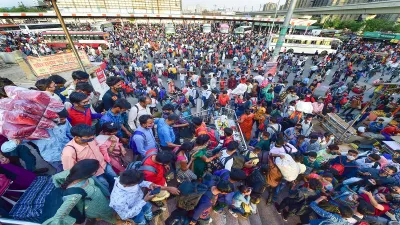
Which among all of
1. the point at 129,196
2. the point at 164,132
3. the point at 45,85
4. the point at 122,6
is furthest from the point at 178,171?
the point at 122,6

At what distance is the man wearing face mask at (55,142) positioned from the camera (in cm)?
239

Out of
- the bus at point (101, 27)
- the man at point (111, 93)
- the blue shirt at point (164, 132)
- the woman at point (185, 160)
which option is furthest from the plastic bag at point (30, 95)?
the bus at point (101, 27)

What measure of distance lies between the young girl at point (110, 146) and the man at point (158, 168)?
70 centimetres

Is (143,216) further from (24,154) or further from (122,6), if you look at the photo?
(122,6)

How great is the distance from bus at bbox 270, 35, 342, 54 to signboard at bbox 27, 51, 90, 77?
2137 centimetres

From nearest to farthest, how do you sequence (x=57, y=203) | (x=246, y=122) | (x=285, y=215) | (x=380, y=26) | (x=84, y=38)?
(x=57, y=203)
(x=285, y=215)
(x=246, y=122)
(x=84, y=38)
(x=380, y=26)

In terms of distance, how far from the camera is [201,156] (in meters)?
3.00

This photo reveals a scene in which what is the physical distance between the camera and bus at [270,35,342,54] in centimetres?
2014

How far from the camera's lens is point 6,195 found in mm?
2178

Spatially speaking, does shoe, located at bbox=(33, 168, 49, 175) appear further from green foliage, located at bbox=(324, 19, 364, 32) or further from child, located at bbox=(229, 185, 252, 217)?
green foliage, located at bbox=(324, 19, 364, 32)

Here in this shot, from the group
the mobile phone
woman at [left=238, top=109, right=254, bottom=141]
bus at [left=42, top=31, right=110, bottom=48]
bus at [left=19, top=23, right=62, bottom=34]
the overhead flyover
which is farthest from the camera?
bus at [left=19, top=23, right=62, bottom=34]

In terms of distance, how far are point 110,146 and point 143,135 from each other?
538 millimetres

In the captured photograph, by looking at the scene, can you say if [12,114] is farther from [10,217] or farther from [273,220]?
[273,220]

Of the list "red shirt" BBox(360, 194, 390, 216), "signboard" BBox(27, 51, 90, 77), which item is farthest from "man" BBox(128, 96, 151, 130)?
"signboard" BBox(27, 51, 90, 77)
